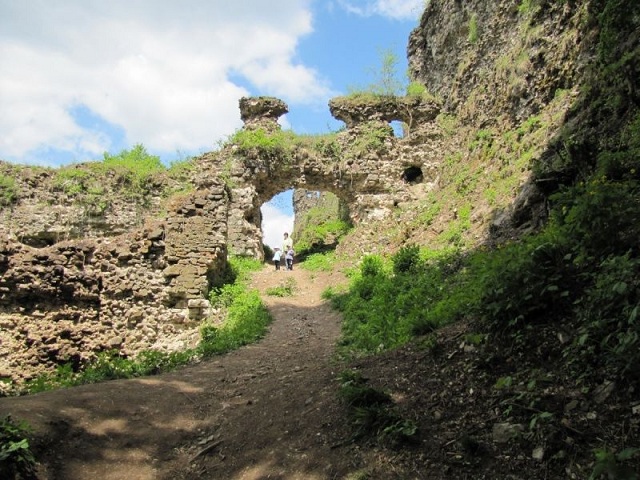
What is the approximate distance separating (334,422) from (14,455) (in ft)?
8.90

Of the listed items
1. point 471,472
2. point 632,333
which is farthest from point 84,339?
point 632,333

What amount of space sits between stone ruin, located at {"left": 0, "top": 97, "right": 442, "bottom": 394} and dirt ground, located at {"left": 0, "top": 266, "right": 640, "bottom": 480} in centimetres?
428

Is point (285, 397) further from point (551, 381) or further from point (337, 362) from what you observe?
point (551, 381)

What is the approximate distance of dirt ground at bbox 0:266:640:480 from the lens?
3.21 metres

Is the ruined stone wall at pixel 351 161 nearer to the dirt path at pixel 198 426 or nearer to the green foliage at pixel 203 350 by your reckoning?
the green foliage at pixel 203 350

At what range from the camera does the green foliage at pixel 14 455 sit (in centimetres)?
378

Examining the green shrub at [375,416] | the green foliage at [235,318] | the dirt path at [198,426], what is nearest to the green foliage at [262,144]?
the green foliage at [235,318]

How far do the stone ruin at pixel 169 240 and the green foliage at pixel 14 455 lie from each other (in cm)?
501

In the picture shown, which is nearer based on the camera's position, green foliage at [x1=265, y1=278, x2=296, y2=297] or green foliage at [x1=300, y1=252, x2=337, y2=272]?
green foliage at [x1=265, y1=278, x2=296, y2=297]

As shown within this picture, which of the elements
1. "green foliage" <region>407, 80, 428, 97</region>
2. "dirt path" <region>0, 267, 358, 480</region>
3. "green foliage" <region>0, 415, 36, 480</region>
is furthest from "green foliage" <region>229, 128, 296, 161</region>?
"green foliage" <region>0, 415, 36, 480</region>

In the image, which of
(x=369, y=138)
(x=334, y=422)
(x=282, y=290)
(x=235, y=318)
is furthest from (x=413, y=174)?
(x=334, y=422)

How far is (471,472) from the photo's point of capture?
10.5ft

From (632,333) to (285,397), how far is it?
12.3 ft

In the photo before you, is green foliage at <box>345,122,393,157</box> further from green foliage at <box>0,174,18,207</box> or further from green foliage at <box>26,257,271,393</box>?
green foliage at <box>0,174,18,207</box>
